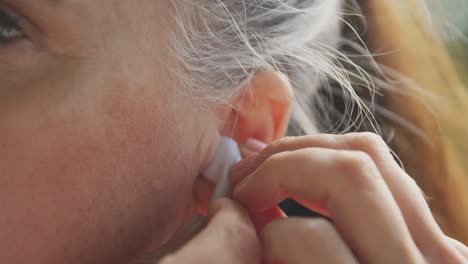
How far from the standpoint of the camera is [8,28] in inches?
29.5

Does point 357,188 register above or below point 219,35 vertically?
below

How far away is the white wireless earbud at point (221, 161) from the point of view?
900 mm

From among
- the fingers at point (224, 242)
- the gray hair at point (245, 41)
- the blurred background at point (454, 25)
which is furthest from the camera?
the blurred background at point (454, 25)

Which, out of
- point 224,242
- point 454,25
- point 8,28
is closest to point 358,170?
point 224,242

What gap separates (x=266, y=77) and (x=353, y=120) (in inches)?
13.0

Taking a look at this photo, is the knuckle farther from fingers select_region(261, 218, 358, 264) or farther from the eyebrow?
the eyebrow

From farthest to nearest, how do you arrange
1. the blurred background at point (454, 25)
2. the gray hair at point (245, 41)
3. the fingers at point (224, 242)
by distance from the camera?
1. the blurred background at point (454, 25)
2. the gray hair at point (245, 41)
3. the fingers at point (224, 242)

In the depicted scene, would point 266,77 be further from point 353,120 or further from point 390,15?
point 390,15

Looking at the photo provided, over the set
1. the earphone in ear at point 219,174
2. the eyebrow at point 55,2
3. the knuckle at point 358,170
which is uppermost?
the eyebrow at point 55,2

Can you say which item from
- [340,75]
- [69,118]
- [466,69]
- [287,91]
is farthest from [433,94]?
[69,118]

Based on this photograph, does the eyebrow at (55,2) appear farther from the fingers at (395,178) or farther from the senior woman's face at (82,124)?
the fingers at (395,178)

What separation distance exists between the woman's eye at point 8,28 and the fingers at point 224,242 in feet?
1.03

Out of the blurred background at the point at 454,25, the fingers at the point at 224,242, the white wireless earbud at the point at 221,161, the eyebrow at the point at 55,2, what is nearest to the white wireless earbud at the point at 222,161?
the white wireless earbud at the point at 221,161

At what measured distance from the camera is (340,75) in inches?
41.6
